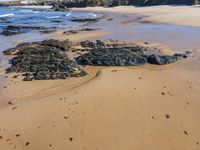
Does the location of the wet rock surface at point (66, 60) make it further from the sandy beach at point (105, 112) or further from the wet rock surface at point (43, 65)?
the sandy beach at point (105, 112)

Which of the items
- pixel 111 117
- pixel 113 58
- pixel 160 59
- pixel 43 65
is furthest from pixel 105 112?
pixel 160 59

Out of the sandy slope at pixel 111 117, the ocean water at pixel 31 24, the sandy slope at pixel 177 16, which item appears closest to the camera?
the sandy slope at pixel 111 117

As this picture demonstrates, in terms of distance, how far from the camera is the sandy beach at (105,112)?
8.14m

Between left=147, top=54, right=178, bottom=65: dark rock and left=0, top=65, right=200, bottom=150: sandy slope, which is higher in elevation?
left=147, top=54, right=178, bottom=65: dark rock

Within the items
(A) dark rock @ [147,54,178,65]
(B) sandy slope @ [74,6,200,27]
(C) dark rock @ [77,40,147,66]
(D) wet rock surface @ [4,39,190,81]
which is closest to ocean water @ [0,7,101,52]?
(D) wet rock surface @ [4,39,190,81]

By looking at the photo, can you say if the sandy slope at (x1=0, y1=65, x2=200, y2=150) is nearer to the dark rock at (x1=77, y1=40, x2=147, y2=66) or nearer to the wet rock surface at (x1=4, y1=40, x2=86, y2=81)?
the wet rock surface at (x1=4, y1=40, x2=86, y2=81)

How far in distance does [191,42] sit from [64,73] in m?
9.57

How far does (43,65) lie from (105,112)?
6.20 metres

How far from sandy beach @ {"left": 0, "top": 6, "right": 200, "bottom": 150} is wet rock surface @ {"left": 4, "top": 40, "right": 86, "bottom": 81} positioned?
1.86ft

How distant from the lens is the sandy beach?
814 cm

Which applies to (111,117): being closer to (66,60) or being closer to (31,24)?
(66,60)

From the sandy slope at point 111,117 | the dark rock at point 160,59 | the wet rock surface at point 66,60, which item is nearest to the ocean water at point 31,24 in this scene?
the wet rock surface at point 66,60

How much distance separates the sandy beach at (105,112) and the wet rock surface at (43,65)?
0.57 meters

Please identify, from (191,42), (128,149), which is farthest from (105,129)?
(191,42)
